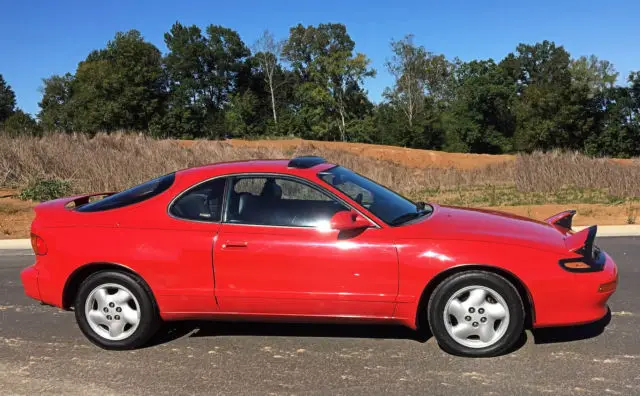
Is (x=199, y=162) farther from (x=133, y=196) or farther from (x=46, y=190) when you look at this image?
(x=133, y=196)

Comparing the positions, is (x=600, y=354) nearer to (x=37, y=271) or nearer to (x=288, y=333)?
(x=288, y=333)

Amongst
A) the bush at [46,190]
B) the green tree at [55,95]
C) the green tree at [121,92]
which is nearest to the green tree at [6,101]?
the green tree at [55,95]

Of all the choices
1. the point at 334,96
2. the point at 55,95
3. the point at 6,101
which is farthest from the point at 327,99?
the point at 6,101

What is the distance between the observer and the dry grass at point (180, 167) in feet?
57.1

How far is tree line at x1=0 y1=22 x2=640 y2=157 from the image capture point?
192 ft

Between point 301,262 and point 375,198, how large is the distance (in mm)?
969

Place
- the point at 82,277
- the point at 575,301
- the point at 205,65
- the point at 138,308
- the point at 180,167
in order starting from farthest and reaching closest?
the point at 205,65 < the point at 180,167 < the point at 82,277 < the point at 138,308 < the point at 575,301

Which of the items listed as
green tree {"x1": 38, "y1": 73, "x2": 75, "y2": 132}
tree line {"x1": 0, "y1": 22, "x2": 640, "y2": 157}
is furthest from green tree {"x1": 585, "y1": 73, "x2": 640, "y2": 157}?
green tree {"x1": 38, "y1": 73, "x2": 75, "y2": 132}

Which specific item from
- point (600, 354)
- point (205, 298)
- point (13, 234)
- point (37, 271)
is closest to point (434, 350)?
point (600, 354)

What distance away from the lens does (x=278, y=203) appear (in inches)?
178

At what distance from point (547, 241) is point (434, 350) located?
3.92 feet

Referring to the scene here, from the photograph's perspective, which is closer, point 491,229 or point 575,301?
point 575,301

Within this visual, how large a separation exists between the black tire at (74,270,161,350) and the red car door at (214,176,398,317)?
591mm

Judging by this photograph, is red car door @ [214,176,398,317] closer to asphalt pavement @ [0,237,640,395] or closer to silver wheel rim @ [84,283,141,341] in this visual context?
asphalt pavement @ [0,237,640,395]
